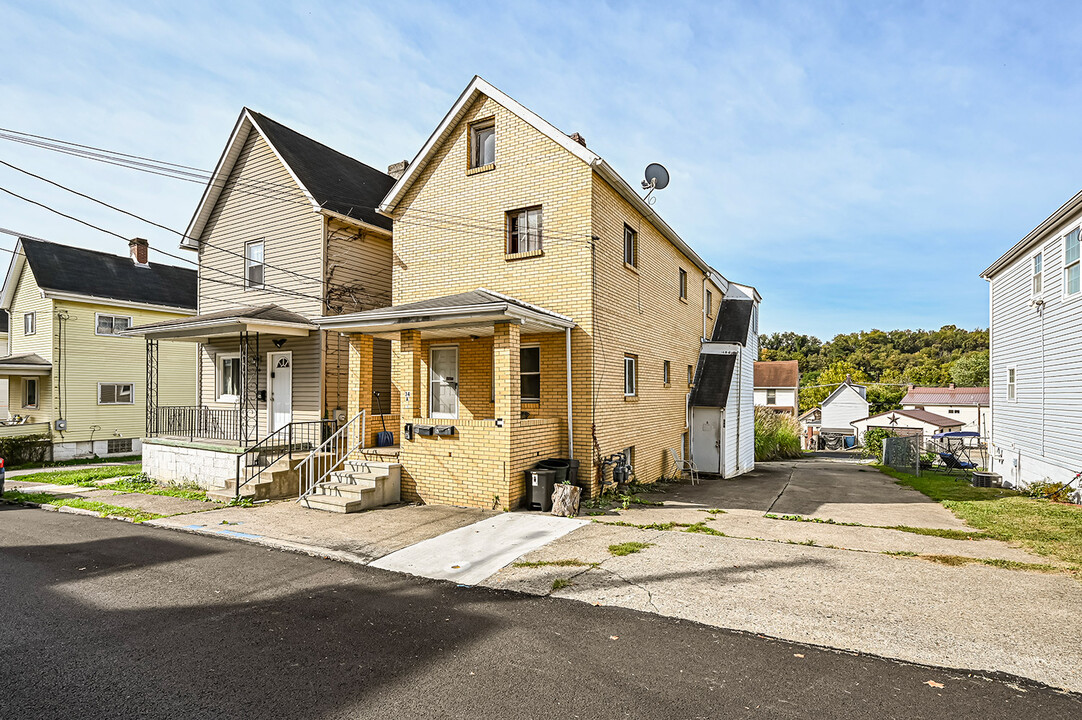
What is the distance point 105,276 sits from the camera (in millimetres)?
26094

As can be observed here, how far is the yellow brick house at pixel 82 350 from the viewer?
23.8m

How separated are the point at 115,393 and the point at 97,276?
17.3 ft

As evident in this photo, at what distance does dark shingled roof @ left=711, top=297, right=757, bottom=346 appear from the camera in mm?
22812

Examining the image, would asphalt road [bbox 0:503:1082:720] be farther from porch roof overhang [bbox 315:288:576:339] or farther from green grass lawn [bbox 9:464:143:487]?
green grass lawn [bbox 9:464:143:487]

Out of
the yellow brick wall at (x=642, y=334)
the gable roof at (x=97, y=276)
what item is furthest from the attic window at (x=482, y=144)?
the gable roof at (x=97, y=276)

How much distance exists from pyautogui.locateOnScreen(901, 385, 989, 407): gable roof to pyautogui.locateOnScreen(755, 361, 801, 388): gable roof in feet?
42.7

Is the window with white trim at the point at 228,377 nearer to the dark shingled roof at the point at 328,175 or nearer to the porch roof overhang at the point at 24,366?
the dark shingled roof at the point at 328,175

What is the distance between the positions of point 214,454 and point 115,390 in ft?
51.3

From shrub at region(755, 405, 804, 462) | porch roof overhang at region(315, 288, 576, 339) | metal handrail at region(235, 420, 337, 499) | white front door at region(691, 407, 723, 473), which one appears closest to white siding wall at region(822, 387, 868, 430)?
shrub at region(755, 405, 804, 462)

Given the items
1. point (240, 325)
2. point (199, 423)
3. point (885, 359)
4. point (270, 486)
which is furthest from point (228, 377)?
point (885, 359)

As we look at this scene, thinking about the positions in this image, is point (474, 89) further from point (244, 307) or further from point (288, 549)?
point (288, 549)

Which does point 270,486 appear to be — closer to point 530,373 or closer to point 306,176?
point 530,373

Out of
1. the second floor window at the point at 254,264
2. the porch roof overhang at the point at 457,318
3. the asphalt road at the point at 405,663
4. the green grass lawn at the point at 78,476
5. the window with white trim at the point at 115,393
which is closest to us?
the asphalt road at the point at 405,663

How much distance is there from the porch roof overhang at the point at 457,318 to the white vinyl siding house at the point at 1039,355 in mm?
12818
